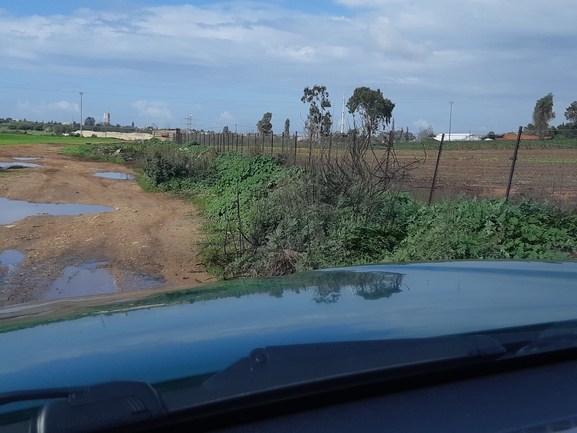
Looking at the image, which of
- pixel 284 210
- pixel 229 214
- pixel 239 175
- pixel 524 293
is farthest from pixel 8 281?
pixel 239 175

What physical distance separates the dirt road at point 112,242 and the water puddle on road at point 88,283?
0.08 m

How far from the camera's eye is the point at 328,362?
5.69 feet

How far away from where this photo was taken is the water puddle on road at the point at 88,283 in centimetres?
899

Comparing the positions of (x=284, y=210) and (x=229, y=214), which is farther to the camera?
(x=229, y=214)

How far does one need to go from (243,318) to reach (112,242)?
11004 millimetres

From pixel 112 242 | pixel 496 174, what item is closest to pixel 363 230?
pixel 112 242

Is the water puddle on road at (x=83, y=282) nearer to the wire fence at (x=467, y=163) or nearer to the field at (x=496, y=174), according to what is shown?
the wire fence at (x=467, y=163)

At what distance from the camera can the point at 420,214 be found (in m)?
11.2

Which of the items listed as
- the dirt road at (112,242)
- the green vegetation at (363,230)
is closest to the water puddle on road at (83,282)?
the dirt road at (112,242)

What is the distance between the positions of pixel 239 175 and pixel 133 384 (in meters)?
18.1

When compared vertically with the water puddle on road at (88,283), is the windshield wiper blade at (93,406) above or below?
above

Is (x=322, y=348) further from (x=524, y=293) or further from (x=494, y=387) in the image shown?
(x=524, y=293)

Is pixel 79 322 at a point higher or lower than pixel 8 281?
higher

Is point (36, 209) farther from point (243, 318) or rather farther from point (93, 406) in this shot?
point (93, 406)
